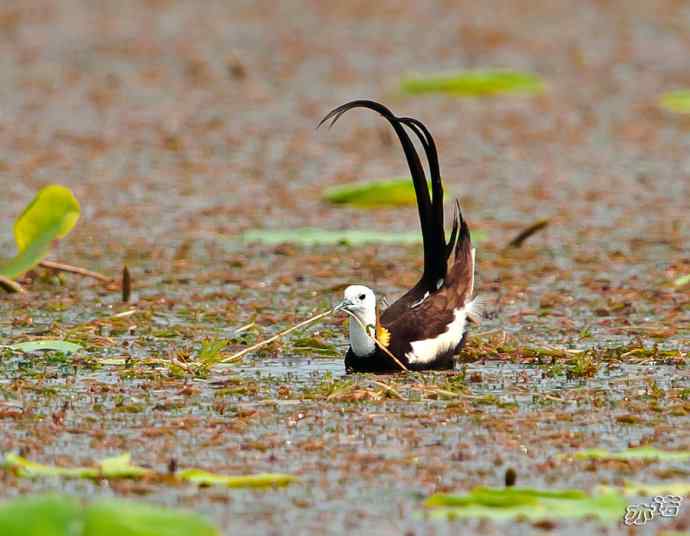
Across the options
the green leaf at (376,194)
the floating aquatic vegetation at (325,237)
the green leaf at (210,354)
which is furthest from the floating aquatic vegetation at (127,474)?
the green leaf at (376,194)

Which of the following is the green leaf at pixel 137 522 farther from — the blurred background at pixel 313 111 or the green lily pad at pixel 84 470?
the blurred background at pixel 313 111

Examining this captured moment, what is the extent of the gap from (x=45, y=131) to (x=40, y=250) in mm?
4594

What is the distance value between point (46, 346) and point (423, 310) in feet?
4.03

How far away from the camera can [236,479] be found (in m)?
4.07

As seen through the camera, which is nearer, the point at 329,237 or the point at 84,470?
the point at 84,470

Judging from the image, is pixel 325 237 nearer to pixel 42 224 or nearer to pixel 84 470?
pixel 42 224

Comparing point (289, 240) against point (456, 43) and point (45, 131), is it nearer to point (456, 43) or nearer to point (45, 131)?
point (45, 131)

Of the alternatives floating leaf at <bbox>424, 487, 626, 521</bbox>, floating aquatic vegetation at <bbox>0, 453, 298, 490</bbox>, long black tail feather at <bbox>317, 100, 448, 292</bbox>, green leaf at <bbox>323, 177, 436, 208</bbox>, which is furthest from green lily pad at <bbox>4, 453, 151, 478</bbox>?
green leaf at <bbox>323, 177, 436, 208</bbox>

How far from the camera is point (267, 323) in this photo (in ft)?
20.9

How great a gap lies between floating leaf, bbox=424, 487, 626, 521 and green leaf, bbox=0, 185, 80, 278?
2.72m

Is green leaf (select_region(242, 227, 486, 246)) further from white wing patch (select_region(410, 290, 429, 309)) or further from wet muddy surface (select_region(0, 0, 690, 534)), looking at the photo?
white wing patch (select_region(410, 290, 429, 309))

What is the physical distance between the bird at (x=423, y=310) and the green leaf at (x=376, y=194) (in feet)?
6.87

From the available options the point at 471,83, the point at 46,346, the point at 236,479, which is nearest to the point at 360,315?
the point at 46,346

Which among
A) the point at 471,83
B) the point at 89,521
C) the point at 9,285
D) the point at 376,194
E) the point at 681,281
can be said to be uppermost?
the point at 471,83
